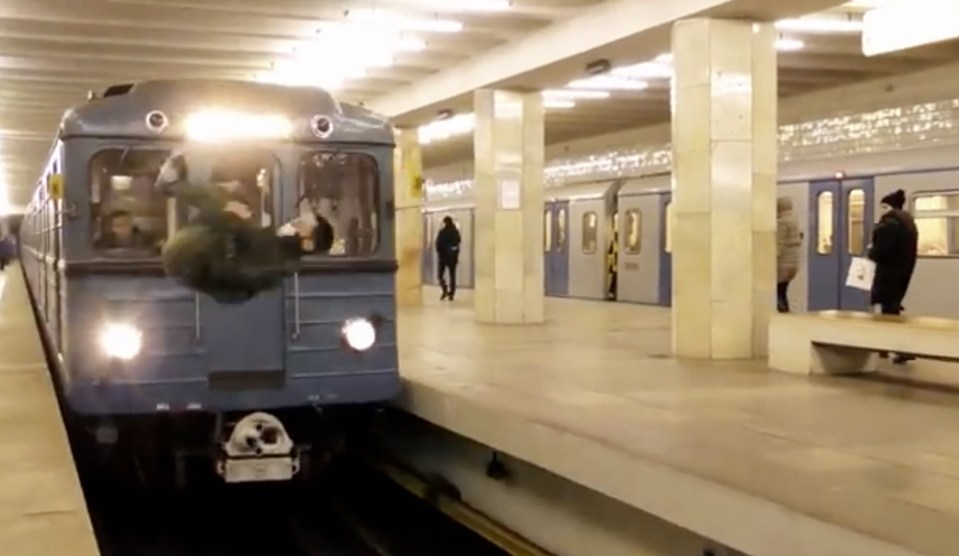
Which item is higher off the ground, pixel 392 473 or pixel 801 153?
pixel 801 153

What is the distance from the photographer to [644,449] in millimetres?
6617

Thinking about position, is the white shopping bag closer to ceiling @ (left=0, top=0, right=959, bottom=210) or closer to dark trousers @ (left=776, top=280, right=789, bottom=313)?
dark trousers @ (left=776, top=280, right=789, bottom=313)

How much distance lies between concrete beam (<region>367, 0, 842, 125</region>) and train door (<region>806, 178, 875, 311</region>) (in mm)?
3969

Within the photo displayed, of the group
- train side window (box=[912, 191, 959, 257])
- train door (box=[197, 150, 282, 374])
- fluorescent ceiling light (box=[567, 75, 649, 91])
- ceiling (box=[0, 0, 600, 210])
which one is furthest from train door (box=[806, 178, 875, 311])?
train door (box=[197, 150, 282, 374])

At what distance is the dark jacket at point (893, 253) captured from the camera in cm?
1128

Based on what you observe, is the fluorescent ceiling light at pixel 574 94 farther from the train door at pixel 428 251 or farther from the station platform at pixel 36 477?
the train door at pixel 428 251

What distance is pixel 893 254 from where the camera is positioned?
11359 millimetres

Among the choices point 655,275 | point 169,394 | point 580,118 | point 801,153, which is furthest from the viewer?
point 580,118

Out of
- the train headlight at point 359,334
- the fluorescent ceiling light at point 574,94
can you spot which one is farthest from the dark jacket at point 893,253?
the fluorescent ceiling light at point 574,94

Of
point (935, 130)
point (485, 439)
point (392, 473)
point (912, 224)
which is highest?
point (935, 130)

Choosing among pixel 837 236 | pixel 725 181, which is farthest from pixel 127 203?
pixel 837 236

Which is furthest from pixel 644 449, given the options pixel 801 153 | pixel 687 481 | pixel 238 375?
pixel 801 153

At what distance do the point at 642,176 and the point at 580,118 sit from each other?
2.08m

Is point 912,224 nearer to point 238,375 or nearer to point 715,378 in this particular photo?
point 715,378
